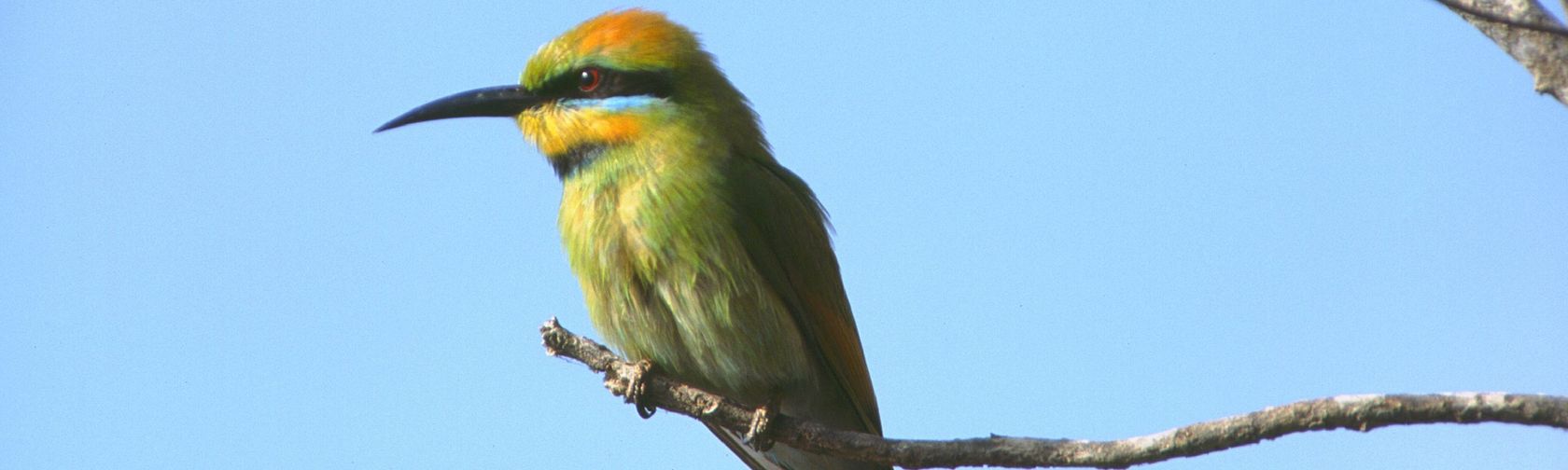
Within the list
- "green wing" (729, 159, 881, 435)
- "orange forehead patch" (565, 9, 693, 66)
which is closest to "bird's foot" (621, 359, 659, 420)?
"green wing" (729, 159, 881, 435)

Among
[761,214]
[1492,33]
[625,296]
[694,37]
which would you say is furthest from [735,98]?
[1492,33]

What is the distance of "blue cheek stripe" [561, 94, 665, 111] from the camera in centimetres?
396

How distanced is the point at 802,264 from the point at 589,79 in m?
0.75

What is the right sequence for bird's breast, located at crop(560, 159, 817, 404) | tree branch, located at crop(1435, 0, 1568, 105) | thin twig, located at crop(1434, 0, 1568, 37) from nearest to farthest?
1. thin twig, located at crop(1434, 0, 1568, 37)
2. tree branch, located at crop(1435, 0, 1568, 105)
3. bird's breast, located at crop(560, 159, 817, 404)

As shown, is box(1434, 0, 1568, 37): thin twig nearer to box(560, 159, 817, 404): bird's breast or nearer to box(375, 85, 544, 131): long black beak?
box(560, 159, 817, 404): bird's breast

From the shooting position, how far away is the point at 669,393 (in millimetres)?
3582

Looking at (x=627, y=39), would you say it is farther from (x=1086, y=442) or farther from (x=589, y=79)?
(x=1086, y=442)

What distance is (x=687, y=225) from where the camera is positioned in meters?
3.66

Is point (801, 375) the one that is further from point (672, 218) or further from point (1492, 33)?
point (1492, 33)

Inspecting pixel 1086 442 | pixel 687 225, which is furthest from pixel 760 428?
pixel 1086 442

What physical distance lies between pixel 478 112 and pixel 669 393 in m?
1.08

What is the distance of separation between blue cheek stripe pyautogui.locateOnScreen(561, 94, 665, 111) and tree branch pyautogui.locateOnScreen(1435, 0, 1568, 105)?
6.50 ft

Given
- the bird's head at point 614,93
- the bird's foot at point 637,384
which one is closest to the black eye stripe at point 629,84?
the bird's head at point 614,93

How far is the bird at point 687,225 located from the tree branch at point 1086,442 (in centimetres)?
12
